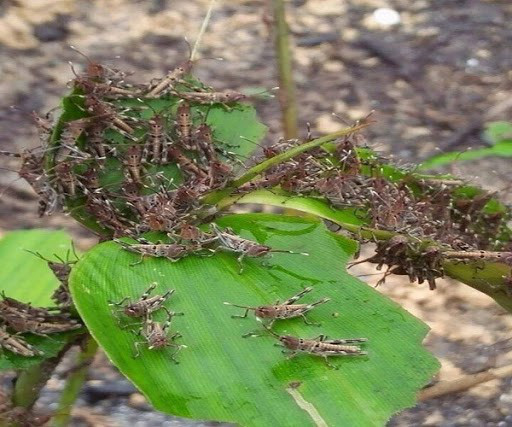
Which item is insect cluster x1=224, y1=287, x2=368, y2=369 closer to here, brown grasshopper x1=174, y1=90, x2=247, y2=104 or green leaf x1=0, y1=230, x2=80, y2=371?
brown grasshopper x1=174, y1=90, x2=247, y2=104

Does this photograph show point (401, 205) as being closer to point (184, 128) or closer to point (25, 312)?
point (184, 128)

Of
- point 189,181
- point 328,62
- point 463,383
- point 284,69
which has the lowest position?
point 463,383

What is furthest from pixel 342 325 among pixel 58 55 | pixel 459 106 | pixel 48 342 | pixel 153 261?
pixel 58 55

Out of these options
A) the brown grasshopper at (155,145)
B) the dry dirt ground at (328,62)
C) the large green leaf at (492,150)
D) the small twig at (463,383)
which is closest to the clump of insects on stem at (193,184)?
the brown grasshopper at (155,145)

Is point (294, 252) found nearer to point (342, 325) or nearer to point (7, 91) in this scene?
point (342, 325)

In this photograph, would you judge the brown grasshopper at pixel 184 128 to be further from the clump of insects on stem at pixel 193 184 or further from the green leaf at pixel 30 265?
the green leaf at pixel 30 265

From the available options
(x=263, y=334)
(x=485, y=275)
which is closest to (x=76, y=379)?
(x=263, y=334)
